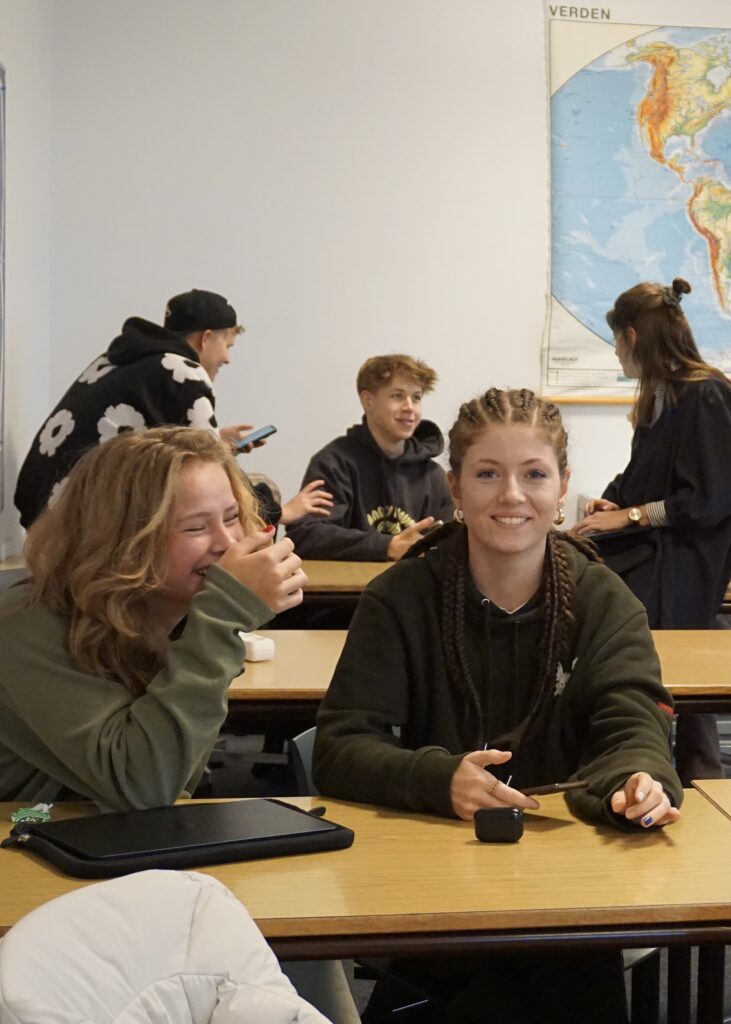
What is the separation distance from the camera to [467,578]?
1973 mm

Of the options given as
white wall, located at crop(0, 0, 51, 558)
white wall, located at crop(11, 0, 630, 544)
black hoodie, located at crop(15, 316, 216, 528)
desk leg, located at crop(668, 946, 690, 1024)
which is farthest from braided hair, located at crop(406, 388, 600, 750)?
white wall, located at crop(11, 0, 630, 544)

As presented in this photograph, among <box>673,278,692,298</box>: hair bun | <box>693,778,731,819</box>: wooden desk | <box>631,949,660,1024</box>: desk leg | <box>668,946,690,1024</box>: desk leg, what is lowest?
<box>631,949,660,1024</box>: desk leg

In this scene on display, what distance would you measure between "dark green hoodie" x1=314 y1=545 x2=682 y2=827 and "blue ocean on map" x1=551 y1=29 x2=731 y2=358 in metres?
3.80

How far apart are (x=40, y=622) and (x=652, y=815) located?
2.80ft

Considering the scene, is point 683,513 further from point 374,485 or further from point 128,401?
point 128,401

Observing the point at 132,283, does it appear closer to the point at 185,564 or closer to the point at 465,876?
the point at 185,564

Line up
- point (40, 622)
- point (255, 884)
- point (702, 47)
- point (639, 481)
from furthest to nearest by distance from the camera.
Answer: point (702, 47)
point (639, 481)
point (40, 622)
point (255, 884)

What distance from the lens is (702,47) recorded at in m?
5.66

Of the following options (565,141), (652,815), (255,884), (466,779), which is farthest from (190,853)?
(565,141)

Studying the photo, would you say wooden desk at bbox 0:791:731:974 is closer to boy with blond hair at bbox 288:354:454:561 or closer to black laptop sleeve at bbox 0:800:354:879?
black laptop sleeve at bbox 0:800:354:879

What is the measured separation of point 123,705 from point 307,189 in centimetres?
405

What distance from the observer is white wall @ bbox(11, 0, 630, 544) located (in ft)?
17.2

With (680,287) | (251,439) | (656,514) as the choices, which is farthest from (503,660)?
(680,287)

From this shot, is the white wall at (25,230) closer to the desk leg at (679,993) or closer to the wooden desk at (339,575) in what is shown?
the wooden desk at (339,575)
